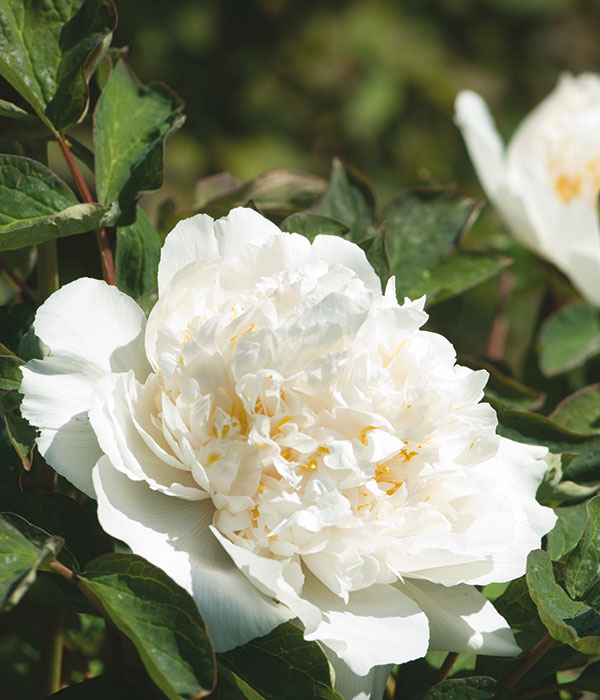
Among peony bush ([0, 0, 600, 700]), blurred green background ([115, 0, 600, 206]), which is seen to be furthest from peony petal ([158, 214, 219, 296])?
blurred green background ([115, 0, 600, 206])

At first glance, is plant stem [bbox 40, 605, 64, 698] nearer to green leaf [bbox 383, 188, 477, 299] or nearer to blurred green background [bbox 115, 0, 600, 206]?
green leaf [bbox 383, 188, 477, 299]

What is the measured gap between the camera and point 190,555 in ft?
1.56

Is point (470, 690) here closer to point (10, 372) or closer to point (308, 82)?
point (10, 372)

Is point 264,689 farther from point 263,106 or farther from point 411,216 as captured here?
point 263,106

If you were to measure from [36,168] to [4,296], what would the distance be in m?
0.27

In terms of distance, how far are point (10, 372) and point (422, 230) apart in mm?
381

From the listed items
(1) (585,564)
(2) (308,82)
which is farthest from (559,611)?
(2) (308,82)

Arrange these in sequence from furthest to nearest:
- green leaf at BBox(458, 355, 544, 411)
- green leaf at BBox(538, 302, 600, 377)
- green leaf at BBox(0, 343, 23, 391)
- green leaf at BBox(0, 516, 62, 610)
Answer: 1. green leaf at BBox(538, 302, 600, 377)
2. green leaf at BBox(458, 355, 544, 411)
3. green leaf at BBox(0, 343, 23, 391)
4. green leaf at BBox(0, 516, 62, 610)

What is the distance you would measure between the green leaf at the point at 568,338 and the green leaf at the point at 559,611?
408 mm

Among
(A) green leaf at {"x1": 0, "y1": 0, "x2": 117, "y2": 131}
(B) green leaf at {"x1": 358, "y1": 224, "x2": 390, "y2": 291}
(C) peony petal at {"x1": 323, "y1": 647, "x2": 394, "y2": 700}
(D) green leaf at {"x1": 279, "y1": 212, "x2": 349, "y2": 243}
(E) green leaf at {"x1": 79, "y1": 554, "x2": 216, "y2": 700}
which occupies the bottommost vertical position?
(C) peony petal at {"x1": 323, "y1": 647, "x2": 394, "y2": 700}

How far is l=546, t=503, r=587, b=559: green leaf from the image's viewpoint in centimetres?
65

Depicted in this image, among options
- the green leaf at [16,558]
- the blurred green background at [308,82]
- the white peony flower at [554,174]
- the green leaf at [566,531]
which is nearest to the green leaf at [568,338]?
the white peony flower at [554,174]

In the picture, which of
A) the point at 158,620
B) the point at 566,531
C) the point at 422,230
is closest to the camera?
the point at 158,620

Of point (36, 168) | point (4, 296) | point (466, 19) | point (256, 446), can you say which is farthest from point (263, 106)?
point (256, 446)
